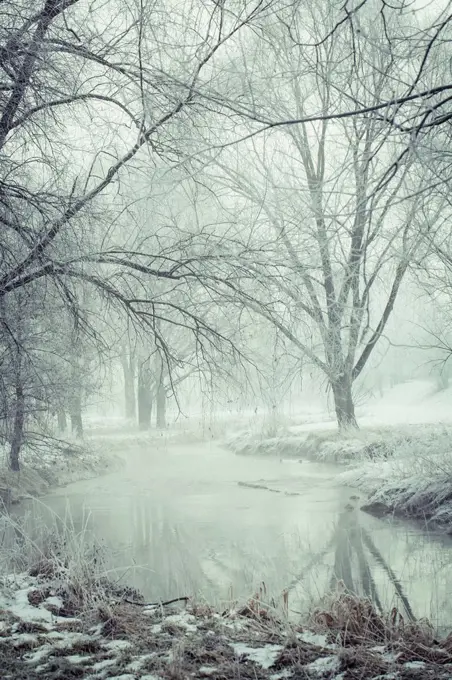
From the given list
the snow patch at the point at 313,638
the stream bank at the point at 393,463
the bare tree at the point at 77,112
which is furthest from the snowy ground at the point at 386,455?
the snow patch at the point at 313,638

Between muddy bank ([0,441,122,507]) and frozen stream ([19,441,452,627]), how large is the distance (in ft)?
1.77

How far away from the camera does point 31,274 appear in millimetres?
6215

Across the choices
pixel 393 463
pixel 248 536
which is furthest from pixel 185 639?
pixel 393 463

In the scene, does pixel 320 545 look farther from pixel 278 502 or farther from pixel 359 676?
pixel 359 676

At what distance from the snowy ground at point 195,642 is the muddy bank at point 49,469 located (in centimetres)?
676

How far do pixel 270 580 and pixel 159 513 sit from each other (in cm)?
469

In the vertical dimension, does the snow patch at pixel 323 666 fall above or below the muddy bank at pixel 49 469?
below

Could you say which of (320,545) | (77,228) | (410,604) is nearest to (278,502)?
(320,545)

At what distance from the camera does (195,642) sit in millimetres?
4324

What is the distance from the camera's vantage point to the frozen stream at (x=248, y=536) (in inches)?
Result: 271

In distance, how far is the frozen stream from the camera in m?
6.87

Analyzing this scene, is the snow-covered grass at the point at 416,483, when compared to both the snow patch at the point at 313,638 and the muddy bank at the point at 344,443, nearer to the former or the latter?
the muddy bank at the point at 344,443

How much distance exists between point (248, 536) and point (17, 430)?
4805mm

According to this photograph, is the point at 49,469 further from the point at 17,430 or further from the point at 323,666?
the point at 323,666
